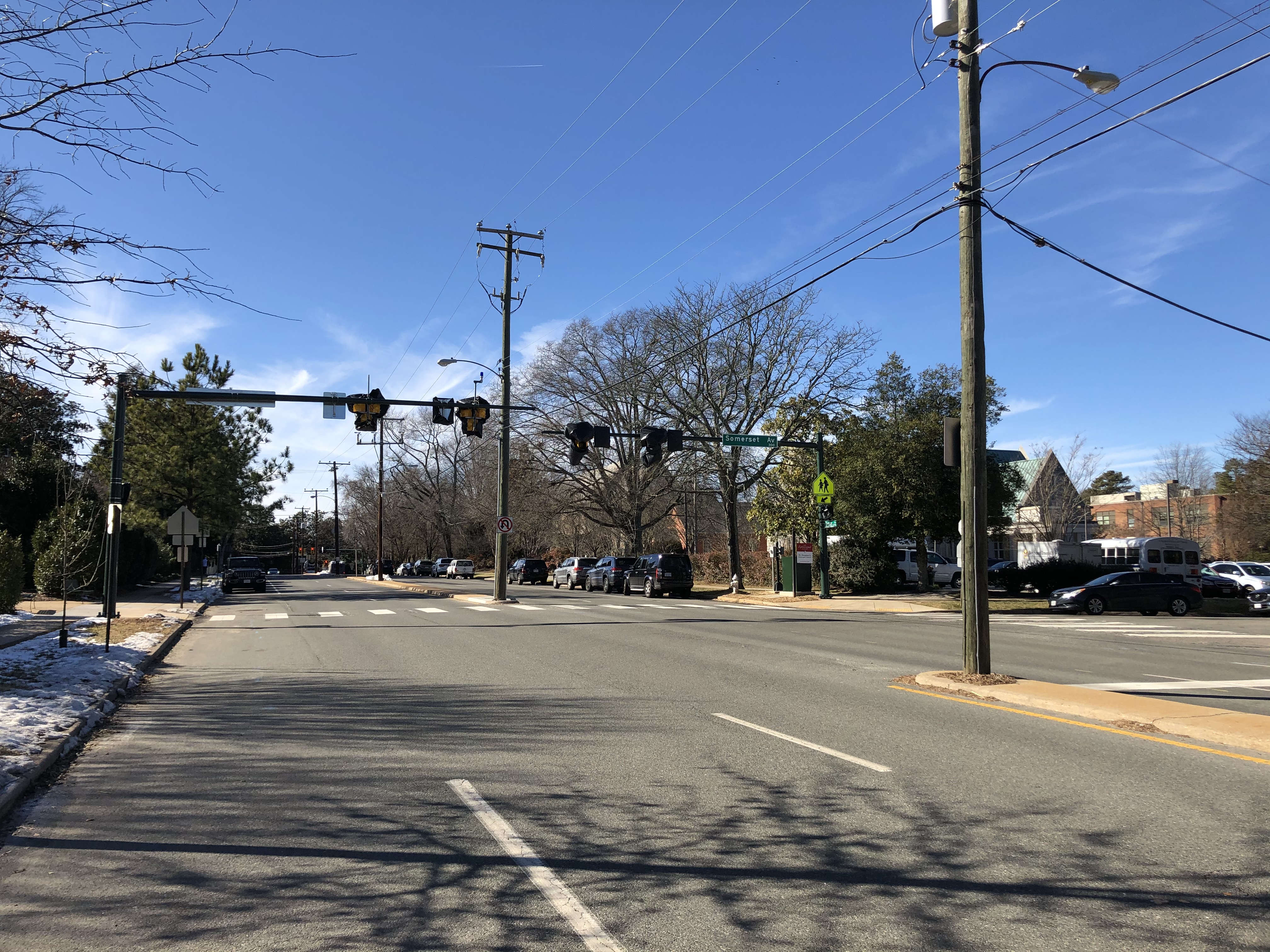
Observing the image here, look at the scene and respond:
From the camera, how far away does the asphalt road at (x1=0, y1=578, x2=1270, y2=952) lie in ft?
13.5

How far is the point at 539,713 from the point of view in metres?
9.42

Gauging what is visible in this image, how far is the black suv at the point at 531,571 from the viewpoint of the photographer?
59812 mm

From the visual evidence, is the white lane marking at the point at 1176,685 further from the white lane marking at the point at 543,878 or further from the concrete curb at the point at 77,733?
the concrete curb at the point at 77,733

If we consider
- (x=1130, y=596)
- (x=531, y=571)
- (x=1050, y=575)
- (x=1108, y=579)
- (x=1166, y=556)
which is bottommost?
(x=531, y=571)

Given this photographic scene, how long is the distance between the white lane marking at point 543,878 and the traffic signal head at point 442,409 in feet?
60.0

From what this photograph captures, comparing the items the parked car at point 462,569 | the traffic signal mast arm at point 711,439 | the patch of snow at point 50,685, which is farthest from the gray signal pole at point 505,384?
the parked car at point 462,569

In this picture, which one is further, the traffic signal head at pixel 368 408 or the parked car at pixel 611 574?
the parked car at pixel 611 574

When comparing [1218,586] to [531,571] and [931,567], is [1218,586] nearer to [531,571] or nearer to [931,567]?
[931,567]

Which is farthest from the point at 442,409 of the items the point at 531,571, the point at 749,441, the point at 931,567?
the point at 531,571

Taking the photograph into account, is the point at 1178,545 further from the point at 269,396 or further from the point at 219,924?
the point at 219,924

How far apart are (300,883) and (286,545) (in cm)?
16451

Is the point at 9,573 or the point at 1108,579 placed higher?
the point at 9,573

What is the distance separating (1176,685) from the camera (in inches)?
471

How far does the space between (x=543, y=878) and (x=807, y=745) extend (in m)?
3.74
